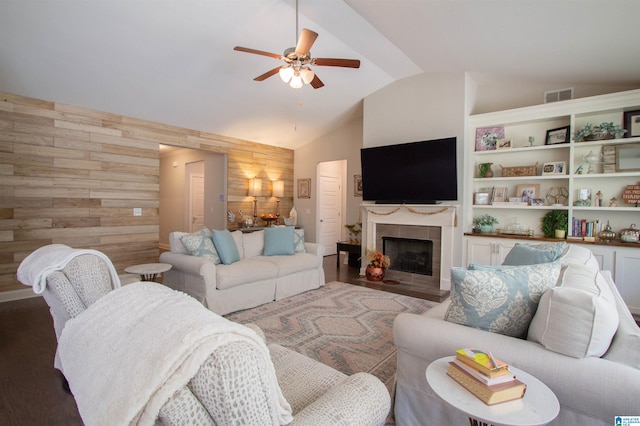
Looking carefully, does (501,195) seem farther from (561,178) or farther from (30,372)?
(30,372)

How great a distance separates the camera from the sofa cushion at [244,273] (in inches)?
135

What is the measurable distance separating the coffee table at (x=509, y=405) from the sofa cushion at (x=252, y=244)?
3350mm

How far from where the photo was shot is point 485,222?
4574 mm

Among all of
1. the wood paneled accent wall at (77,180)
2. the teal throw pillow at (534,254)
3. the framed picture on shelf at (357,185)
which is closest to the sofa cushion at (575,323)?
the teal throw pillow at (534,254)

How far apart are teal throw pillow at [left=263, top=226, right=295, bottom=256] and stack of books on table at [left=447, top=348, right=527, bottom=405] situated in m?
3.33

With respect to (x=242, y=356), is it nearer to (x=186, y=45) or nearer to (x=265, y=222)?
(x=186, y=45)

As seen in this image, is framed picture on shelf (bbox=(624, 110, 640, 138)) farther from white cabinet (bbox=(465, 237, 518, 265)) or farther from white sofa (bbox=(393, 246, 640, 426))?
white sofa (bbox=(393, 246, 640, 426))

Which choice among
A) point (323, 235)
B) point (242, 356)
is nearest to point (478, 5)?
point (242, 356)

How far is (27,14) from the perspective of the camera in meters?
2.82

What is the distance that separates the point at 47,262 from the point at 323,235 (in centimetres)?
596

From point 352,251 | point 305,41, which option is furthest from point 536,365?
point 352,251

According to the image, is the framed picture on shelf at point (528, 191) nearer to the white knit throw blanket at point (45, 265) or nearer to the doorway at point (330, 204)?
the doorway at point (330, 204)

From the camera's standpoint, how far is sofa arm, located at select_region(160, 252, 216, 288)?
11.0ft

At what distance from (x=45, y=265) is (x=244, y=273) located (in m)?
2.12
